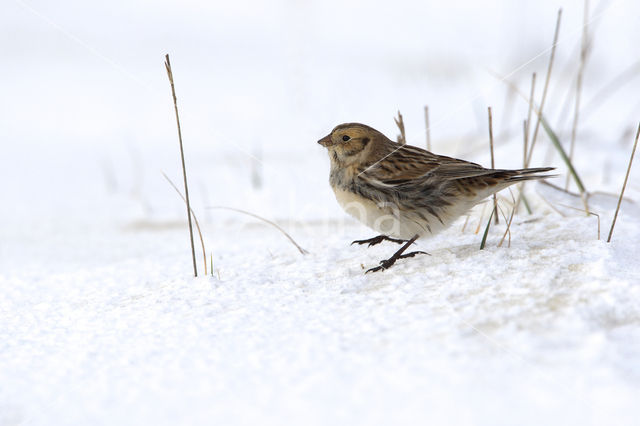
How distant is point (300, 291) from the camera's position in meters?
1.99

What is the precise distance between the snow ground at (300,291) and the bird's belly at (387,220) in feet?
0.32

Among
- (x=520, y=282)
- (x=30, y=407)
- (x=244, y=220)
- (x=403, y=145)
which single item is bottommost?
(x=30, y=407)

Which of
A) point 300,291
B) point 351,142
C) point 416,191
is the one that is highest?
point 351,142

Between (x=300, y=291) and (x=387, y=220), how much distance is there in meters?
0.66

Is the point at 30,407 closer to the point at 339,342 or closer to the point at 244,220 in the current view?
the point at 339,342

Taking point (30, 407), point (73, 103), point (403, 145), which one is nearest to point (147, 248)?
point (403, 145)

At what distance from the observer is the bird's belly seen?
248cm

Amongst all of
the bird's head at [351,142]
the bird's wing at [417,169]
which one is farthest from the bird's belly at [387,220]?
the bird's head at [351,142]

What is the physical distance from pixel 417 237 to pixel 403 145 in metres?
0.48

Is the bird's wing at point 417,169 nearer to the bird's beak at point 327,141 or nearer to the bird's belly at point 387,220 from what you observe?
the bird's belly at point 387,220

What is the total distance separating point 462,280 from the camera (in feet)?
6.22

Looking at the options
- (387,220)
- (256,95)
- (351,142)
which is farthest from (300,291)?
(256,95)

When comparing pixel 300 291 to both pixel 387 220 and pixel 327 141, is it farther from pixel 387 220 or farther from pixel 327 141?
pixel 327 141

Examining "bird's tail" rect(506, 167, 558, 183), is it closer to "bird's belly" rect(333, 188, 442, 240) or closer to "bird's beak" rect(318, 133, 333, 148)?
"bird's belly" rect(333, 188, 442, 240)
